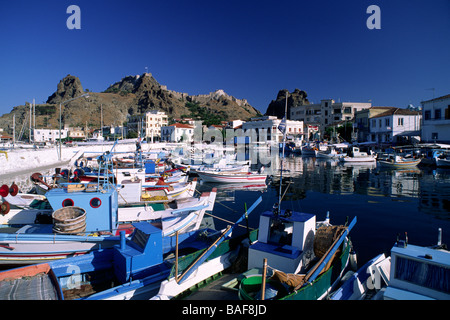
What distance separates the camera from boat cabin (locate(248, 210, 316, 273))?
25.6ft

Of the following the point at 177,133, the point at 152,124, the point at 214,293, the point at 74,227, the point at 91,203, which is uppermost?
the point at 152,124

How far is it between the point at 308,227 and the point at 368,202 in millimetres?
15239

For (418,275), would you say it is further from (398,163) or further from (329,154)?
(329,154)

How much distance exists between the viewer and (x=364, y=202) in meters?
21.3

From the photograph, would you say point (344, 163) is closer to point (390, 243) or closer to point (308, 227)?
point (390, 243)

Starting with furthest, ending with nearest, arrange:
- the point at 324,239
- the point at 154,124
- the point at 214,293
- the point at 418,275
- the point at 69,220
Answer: the point at 154,124, the point at 69,220, the point at 324,239, the point at 214,293, the point at 418,275

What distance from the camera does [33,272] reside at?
23.9ft

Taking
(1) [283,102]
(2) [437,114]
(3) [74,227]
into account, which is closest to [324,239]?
(3) [74,227]

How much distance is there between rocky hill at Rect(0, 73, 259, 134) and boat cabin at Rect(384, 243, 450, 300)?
117 m

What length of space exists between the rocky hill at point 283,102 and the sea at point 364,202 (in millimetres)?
105584

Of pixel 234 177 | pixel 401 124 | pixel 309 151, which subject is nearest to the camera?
pixel 234 177

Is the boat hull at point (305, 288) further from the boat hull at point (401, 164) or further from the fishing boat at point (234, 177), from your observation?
the boat hull at point (401, 164)

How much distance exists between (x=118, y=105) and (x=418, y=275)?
145 metres
